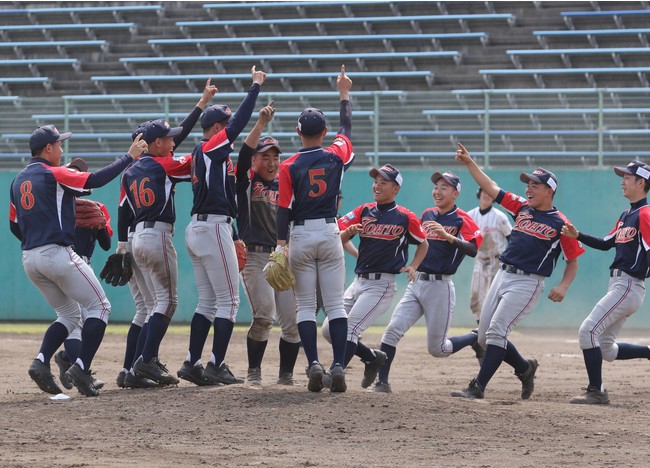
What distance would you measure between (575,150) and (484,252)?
474 cm

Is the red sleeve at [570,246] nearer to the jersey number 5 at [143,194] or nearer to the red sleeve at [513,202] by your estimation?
the red sleeve at [513,202]

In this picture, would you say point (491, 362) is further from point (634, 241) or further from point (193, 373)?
point (193, 373)

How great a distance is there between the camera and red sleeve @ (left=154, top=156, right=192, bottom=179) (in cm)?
856

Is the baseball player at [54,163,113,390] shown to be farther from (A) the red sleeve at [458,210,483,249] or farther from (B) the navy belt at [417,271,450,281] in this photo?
(A) the red sleeve at [458,210,483,249]

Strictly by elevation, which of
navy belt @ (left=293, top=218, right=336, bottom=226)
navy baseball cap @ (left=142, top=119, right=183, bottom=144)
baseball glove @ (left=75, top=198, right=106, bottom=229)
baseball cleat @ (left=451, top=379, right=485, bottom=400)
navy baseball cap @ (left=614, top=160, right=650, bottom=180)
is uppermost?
navy baseball cap @ (left=142, top=119, right=183, bottom=144)

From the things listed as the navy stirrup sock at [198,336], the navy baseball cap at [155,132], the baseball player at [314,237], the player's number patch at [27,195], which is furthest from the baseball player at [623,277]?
the player's number patch at [27,195]

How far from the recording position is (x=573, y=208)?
1819cm

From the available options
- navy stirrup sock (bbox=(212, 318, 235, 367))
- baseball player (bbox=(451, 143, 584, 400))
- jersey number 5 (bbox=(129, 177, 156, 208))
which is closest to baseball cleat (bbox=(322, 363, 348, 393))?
navy stirrup sock (bbox=(212, 318, 235, 367))

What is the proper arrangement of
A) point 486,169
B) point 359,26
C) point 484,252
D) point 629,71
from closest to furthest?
point 484,252 < point 486,169 < point 629,71 < point 359,26

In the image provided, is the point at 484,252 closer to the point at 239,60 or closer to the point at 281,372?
the point at 281,372

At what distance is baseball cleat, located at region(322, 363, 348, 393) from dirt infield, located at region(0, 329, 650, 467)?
0.11 m

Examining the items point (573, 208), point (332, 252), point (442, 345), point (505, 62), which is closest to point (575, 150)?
point (573, 208)

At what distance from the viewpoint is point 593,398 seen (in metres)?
8.94

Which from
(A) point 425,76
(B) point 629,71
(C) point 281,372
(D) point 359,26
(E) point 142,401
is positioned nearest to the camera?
(E) point 142,401
